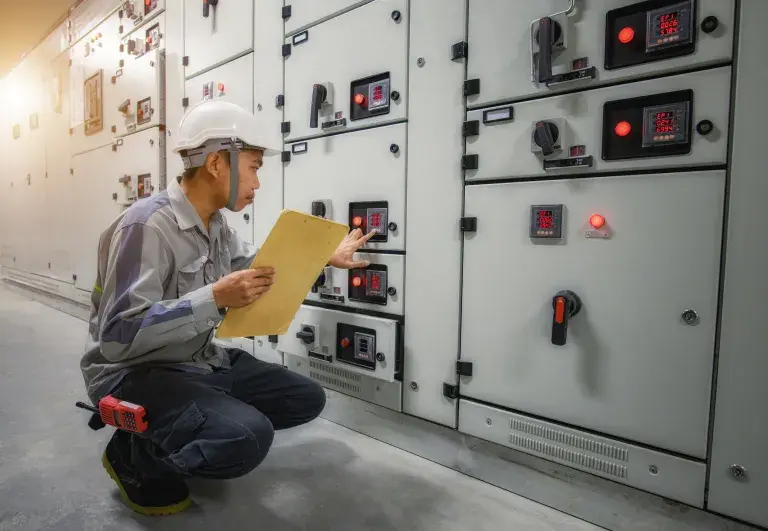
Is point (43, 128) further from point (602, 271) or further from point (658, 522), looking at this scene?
point (658, 522)

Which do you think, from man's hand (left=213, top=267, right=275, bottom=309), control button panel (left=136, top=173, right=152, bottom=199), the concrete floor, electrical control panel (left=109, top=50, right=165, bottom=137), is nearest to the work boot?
the concrete floor

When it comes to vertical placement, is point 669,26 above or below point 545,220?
above

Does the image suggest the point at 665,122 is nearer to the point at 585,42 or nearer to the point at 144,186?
the point at 585,42

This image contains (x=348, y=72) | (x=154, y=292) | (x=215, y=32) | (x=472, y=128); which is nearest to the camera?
(x=154, y=292)

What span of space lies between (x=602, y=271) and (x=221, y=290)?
1.09m

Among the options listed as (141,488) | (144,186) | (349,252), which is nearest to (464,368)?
(349,252)

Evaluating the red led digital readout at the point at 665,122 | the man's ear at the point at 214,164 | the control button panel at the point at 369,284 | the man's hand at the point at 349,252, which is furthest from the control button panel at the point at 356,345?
the red led digital readout at the point at 665,122

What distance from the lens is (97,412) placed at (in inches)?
56.1

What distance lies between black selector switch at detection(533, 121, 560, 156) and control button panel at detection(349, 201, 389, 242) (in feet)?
2.16

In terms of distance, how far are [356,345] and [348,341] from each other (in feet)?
0.13

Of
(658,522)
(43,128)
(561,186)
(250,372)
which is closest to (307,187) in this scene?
(250,372)

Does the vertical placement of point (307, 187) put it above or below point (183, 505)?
Answer: above

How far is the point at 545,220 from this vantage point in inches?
56.5

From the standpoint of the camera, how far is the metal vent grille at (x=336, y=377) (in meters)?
1.99
